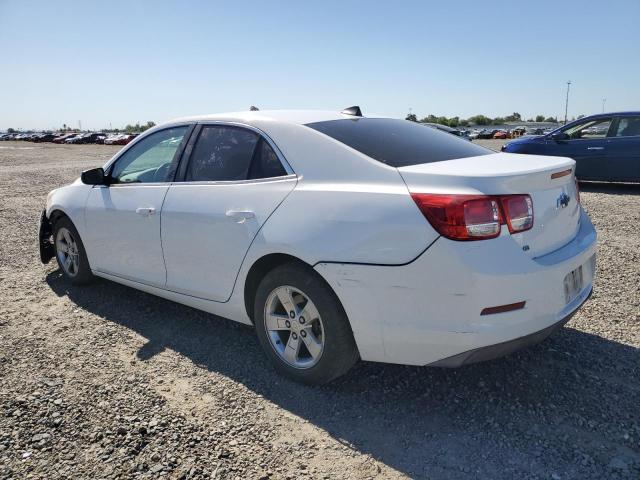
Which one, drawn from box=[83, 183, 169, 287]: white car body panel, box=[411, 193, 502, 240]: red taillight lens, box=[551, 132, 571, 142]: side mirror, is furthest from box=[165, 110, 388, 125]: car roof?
box=[551, 132, 571, 142]: side mirror

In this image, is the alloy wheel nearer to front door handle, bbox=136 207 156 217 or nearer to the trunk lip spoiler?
front door handle, bbox=136 207 156 217

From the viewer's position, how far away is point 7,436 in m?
2.58

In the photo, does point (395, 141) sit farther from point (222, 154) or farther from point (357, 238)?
point (222, 154)

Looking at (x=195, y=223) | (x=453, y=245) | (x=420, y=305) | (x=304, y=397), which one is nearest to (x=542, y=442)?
(x=420, y=305)

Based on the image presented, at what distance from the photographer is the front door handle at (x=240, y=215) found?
297 cm

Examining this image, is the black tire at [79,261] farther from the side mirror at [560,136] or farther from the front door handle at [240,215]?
the side mirror at [560,136]

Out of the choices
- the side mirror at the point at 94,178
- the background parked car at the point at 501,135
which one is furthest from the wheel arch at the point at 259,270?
the background parked car at the point at 501,135

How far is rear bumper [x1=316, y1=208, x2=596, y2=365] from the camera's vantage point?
2.29 metres

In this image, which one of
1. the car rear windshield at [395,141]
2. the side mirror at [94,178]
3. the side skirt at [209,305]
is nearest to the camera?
the car rear windshield at [395,141]

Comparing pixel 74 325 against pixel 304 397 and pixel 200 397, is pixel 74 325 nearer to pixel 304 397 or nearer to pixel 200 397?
pixel 200 397

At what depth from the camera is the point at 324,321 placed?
2688mm

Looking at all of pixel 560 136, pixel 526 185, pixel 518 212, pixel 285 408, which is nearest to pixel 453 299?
pixel 518 212

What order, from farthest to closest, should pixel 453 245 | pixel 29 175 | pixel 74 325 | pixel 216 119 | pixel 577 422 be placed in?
1. pixel 29 175
2. pixel 74 325
3. pixel 216 119
4. pixel 577 422
5. pixel 453 245

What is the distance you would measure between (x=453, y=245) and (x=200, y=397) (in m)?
1.67
